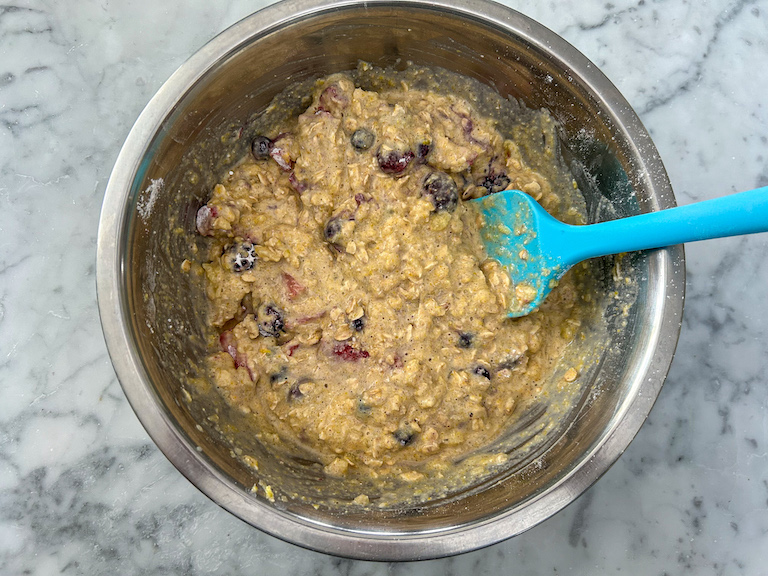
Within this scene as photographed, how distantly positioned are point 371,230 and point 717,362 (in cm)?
158

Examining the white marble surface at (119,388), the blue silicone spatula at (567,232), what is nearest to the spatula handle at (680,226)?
the blue silicone spatula at (567,232)

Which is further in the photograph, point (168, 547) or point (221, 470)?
point (168, 547)

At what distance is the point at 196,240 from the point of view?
7.18ft

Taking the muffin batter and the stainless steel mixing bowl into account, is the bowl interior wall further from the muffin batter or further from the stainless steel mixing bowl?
the muffin batter

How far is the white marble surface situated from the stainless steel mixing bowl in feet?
1.68

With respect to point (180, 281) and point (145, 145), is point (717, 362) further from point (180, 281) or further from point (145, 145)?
point (145, 145)

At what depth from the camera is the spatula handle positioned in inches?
64.9

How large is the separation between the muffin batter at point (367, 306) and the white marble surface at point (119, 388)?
21.0 inches

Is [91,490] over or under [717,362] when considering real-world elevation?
under

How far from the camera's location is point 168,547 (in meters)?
2.31

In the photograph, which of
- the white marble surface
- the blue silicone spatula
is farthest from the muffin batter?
the white marble surface

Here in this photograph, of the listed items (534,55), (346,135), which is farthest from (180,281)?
(534,55)

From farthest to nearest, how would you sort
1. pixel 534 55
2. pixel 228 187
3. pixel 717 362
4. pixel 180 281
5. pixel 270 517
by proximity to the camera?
pixel 717 362, pixel 228 187, pixel 180 281, pixel 534 55, pixel 270 517

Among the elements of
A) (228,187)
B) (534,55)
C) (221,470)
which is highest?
(534,55)
